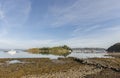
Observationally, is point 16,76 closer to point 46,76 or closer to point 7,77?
point 7,77

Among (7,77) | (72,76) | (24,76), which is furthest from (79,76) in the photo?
(7,77)

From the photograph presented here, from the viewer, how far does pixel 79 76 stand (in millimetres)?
32031

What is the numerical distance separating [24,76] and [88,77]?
10.4 metres

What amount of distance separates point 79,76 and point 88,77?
1.89 meters

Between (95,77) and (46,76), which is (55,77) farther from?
(95,77)

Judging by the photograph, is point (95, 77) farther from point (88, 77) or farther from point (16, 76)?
point (16, 76)

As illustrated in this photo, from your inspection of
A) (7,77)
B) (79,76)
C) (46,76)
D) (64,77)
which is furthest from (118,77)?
(7,77)

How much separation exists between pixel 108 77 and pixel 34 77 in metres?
11.8

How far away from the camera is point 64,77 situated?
31031mm

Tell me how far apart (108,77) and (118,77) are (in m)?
1.64

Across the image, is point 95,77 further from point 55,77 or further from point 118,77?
point 55,77

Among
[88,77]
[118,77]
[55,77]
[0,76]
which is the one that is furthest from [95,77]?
[0,76]

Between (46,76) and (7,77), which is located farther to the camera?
(46,76)

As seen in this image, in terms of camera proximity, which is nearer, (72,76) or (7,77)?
(7,77)
